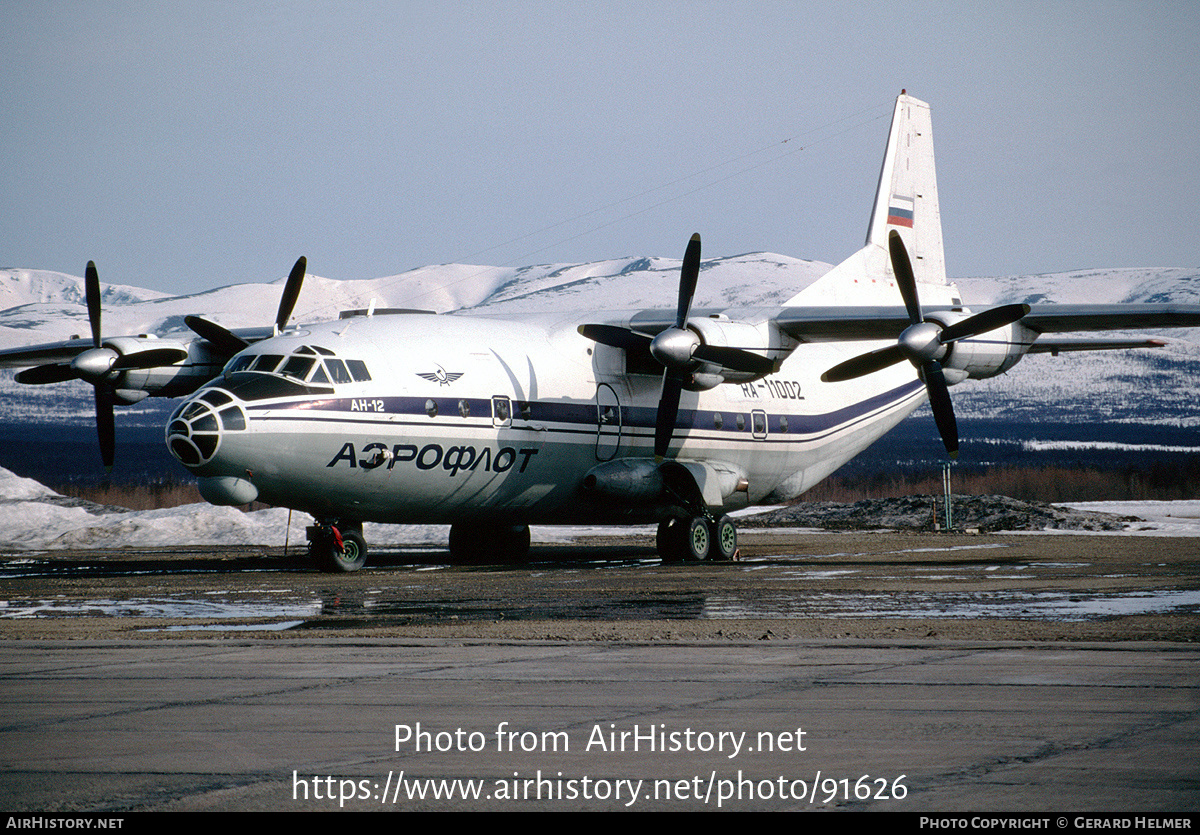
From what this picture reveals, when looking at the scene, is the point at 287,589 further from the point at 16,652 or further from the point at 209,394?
the point at 16,652

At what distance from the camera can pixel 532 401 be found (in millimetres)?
23719

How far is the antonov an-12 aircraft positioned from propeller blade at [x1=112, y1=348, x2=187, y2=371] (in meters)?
0.04

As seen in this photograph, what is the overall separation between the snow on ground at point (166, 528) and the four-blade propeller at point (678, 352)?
36.3 ft

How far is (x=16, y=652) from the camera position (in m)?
10.8

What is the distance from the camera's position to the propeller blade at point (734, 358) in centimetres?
2352

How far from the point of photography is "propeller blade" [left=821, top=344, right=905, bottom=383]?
23.9m

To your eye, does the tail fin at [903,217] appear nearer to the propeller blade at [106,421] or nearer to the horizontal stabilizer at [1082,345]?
the horizontal stabilizer at [1082,345]

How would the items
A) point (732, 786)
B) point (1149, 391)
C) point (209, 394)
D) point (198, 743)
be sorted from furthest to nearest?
point (1149, 391)
point (209, 394)
point (198, 743)
point (732, 786)

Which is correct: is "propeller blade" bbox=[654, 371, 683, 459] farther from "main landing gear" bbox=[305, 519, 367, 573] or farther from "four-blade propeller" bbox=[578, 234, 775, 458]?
"main landing gear" bbox=[305, 519, 367, 573]

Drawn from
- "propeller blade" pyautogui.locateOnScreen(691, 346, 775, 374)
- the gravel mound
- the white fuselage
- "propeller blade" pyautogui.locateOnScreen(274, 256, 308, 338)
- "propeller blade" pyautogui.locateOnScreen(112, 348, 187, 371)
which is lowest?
the gravel mound

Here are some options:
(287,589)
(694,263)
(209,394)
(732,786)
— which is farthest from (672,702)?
(694,263)

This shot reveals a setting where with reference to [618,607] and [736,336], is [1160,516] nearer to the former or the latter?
[736,336]

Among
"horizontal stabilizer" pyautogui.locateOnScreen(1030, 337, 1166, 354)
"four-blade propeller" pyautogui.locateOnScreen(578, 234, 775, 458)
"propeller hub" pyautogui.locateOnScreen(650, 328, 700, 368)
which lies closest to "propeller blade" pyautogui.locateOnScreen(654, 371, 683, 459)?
"four-blade propeller" pyautogui.locateOnScreen(578, 234, 775, 458)

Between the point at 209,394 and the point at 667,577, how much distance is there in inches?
303
